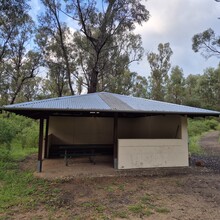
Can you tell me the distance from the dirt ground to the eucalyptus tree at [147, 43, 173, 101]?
27.4 meters

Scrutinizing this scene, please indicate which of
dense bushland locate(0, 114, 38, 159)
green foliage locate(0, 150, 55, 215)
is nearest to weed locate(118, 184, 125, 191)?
green foliage locate(0, 150, 55, 215)

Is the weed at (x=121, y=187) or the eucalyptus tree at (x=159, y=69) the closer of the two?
the weed at (x=121, y=187)

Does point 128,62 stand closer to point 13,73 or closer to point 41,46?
point 41,46

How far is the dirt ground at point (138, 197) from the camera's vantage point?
418 centimetres

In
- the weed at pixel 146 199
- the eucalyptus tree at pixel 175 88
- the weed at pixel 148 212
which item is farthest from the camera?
the eucalyptus tree at pixel 175 88

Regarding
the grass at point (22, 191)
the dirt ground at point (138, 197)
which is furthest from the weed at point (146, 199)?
the grass at point (22, 191)

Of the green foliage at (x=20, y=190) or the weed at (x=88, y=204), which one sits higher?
the green foliage at (x=20, y=190)

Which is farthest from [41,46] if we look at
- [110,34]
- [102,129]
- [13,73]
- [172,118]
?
[172,118]

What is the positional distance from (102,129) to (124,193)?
6.29m

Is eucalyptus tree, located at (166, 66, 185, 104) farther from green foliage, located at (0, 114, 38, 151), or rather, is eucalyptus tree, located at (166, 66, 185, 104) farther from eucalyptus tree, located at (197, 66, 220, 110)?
green foliage, located at (0, 114, 38, 151)

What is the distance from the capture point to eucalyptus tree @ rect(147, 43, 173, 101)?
32875 millimetres

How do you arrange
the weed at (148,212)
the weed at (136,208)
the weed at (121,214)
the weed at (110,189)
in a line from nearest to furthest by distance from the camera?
the weed at (121,214) → the weed at (148,212) → the weed at (136,208) → the weed at (110,189)

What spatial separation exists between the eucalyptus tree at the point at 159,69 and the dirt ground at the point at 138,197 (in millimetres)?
27384

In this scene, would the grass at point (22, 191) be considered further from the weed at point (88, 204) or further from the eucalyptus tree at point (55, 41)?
the eucalyptus tree at point (55, 41)
